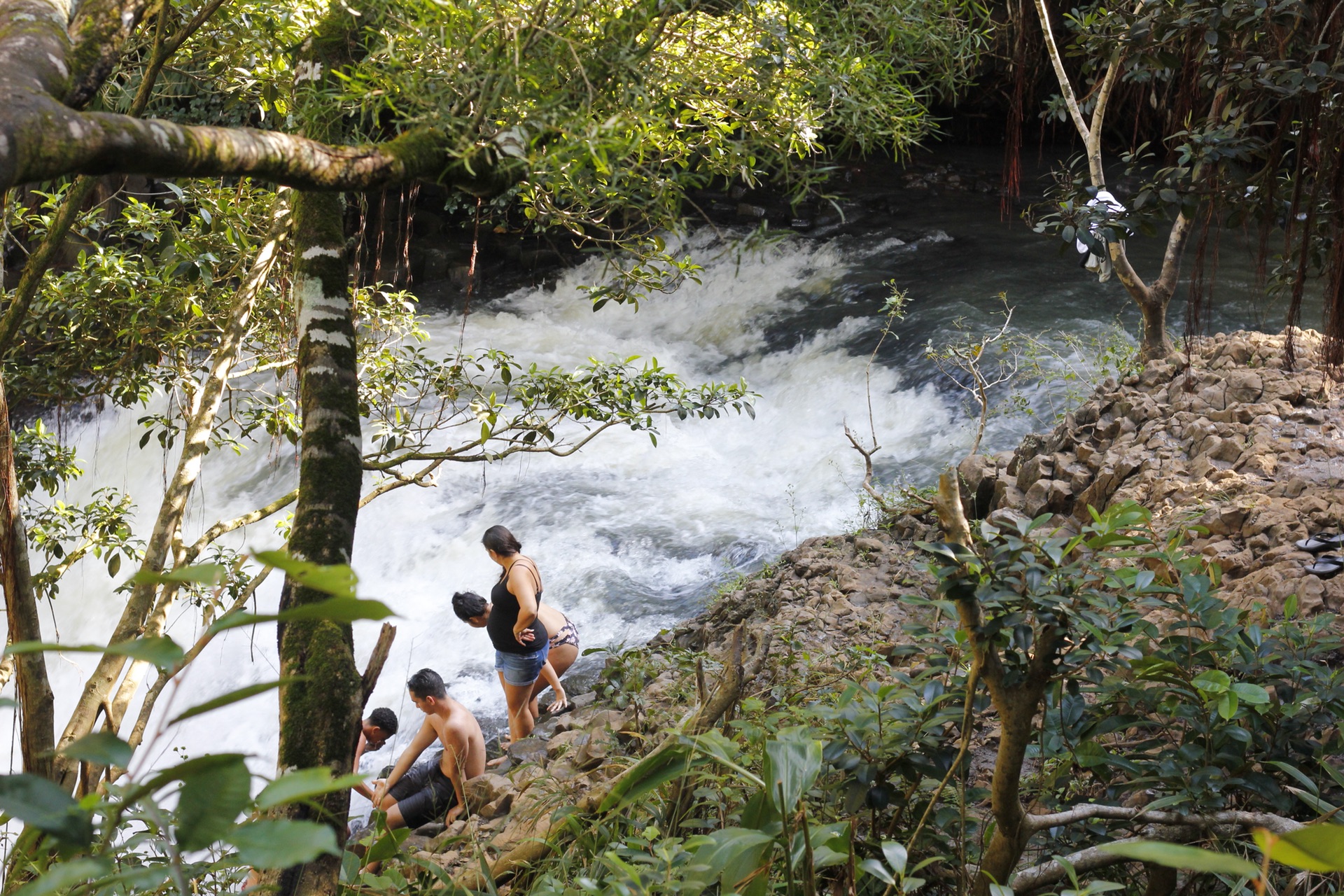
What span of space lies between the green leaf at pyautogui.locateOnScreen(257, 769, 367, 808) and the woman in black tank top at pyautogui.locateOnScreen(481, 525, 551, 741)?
4.01m

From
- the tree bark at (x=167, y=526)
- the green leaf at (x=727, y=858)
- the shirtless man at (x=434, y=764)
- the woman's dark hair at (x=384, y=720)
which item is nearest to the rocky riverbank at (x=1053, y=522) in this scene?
the shirtless man at (x=434, y=764)

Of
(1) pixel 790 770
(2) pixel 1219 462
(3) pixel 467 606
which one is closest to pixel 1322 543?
(2) pixel 1219 462

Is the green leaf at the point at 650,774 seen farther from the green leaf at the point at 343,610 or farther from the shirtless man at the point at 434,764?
the shirtless man at the point at 434,764

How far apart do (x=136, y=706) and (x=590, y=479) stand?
11.5ft

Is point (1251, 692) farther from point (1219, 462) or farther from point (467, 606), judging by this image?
point (467, 606)

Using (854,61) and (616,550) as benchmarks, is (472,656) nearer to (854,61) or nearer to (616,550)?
(616,550)

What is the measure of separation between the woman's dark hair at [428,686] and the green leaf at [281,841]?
12.2 ft

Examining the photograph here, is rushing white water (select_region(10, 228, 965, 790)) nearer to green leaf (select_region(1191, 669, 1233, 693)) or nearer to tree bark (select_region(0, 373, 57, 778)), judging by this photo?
tree bark (select_region(0, 373, 57, 778))

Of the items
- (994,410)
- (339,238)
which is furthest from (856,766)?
(994,410)

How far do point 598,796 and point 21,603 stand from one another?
62.6 inches

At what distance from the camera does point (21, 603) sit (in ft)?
7.48

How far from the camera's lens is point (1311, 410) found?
12.1 ft

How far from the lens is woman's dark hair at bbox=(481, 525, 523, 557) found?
4.55m

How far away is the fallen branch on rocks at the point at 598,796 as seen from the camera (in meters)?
1.70
